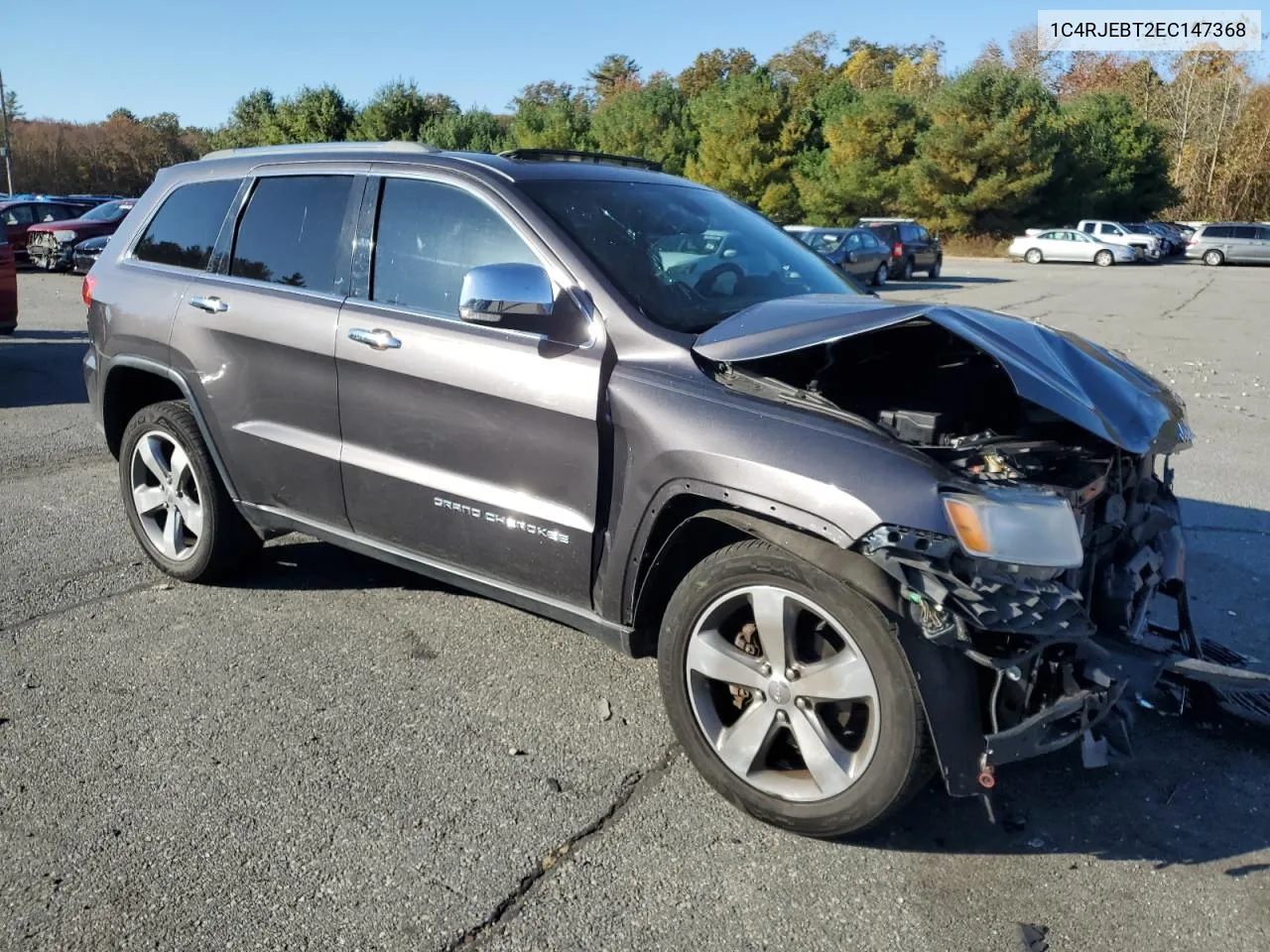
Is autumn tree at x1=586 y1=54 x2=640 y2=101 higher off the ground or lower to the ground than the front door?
higher

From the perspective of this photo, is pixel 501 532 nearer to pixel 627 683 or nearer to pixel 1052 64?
pixel 627 683

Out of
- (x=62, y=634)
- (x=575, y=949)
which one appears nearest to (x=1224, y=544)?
(x=575, y=949)

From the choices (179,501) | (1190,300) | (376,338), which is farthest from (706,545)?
(1190,300)

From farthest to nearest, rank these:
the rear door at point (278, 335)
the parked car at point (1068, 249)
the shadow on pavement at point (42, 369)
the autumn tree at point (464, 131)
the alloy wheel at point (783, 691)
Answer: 1. the autumn tree at point (464, 131)
2. the parked car at point (1068, 249)
3. the shadow on pavement at point (42, 369)
4. the rear door at point (278, 335)
5. the alloy wheel at point (783, 691)

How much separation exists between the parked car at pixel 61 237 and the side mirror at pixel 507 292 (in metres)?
22.0

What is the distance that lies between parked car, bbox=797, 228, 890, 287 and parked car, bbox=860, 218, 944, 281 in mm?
1753

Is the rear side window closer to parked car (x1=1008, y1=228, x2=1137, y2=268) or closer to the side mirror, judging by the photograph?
the side mirror

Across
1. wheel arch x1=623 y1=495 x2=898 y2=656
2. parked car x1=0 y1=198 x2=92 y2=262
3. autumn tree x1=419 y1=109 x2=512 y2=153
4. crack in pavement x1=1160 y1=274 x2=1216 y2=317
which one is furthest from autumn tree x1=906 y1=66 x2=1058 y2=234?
wheel arch x1=623 y1=495 x2=898 y2=656

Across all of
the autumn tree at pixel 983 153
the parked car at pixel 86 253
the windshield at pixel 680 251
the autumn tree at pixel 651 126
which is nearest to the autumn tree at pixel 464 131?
the autumn tree at pixel 651 126

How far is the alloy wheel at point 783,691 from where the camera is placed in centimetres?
288

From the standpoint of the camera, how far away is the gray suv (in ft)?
9.02

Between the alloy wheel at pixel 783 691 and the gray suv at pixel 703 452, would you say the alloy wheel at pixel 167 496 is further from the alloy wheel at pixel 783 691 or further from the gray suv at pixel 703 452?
the alloy wheel at pixel 783 691

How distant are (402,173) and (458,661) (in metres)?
1.87

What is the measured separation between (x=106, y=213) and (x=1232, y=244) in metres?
41.2
